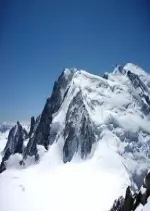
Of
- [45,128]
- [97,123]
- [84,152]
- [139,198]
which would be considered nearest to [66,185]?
[84,152]

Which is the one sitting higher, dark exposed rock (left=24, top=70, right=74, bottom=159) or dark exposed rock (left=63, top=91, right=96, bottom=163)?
dark exposed rock (left=24, top=70, right=74, bottom=159)

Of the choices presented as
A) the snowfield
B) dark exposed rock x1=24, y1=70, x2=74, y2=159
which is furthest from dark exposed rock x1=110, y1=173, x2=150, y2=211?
dark exposed rock x1=24, y1=70, x2=74, y2=159

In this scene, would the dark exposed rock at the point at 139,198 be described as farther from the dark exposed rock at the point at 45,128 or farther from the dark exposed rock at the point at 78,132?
the dark exposed rock at the point at 45,128

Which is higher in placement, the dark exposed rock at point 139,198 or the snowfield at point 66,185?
the snowfield at point 66,185

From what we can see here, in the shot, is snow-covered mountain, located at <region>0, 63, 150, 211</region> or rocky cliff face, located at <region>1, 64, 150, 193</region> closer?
snow-covered mountain, located at <region>0, 63, 150, 211</region>

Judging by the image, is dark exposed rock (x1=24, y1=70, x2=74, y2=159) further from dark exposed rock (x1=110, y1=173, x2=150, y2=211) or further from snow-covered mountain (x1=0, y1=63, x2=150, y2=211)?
dark exposed rock (x1=110, y1=173, x2=150, y2=211)

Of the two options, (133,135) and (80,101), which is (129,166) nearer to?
(133,135)

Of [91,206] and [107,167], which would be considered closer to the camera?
[91,206]

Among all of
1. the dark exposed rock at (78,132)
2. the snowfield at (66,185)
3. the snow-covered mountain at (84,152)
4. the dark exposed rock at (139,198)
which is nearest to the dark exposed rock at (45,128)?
the snow-covered mountain at (84,152)

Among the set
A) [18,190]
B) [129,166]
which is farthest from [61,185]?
[129,166]
